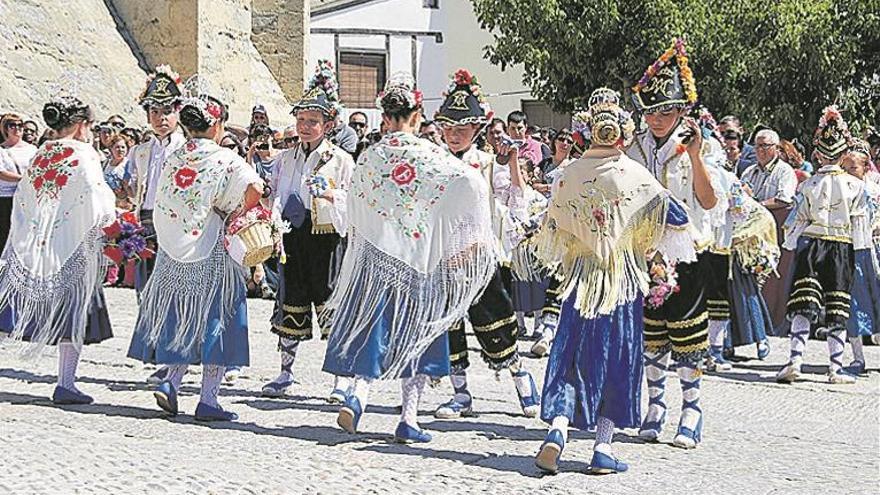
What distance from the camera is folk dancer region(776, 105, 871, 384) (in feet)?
33.2

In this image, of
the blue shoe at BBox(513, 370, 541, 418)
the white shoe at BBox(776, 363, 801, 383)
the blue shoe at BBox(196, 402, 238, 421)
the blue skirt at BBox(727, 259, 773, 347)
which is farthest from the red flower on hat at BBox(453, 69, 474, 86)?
the white shoe at BBox(776, 363, 801, 383)

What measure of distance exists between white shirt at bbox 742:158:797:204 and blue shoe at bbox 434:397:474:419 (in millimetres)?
4762

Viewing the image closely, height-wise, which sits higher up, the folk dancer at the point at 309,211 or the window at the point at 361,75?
the window at the point at 361,75

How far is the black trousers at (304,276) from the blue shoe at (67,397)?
1315mm

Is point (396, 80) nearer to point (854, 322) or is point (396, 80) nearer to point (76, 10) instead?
point (854, 322)

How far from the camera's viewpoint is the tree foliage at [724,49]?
76.0 feet

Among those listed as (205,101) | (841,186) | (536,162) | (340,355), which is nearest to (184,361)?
(340,355)

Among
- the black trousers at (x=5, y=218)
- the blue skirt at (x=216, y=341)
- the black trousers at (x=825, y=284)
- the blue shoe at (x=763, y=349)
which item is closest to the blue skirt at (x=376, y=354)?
the blue skirt at (x=216, y=341)

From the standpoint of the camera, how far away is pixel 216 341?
748 cm

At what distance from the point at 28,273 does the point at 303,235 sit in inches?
67.0

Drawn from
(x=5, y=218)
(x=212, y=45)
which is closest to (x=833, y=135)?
(x=5, y=218)

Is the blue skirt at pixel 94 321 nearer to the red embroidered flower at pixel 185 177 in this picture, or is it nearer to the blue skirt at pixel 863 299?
the red embroidered flower at pixel 185 177

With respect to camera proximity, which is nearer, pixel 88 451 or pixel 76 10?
pixel 88 451

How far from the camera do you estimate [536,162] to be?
48.2ft
